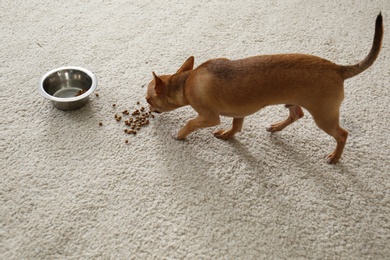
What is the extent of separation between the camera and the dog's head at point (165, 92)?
74.5 inches

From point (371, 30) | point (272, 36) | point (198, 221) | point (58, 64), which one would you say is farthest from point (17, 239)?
point (371, 30)

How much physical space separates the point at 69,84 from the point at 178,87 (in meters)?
0.80

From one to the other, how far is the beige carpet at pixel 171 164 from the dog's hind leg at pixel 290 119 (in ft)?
0.18

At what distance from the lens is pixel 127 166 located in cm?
191

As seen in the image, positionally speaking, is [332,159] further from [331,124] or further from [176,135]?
[176,135]

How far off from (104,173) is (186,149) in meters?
0.44

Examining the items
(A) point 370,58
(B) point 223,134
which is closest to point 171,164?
(B) point 223,134

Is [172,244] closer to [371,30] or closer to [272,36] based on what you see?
[272,36]

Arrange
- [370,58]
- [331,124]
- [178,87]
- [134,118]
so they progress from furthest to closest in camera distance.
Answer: [134,118], [178,87], [331,124], [370,58]

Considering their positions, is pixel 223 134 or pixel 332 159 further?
pixel 223 134

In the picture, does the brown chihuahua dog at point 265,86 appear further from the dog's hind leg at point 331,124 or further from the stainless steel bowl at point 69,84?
the stainless steel bowl at point 69,84

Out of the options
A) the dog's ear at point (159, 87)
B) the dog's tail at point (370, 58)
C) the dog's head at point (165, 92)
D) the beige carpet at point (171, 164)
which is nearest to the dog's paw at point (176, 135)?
the beige carpet at point (171, 164)

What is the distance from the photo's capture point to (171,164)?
1936mm

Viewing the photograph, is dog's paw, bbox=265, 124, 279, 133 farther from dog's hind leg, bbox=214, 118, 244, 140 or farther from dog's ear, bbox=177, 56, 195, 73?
dog's ear, bbox=177, 56, 195, 73
